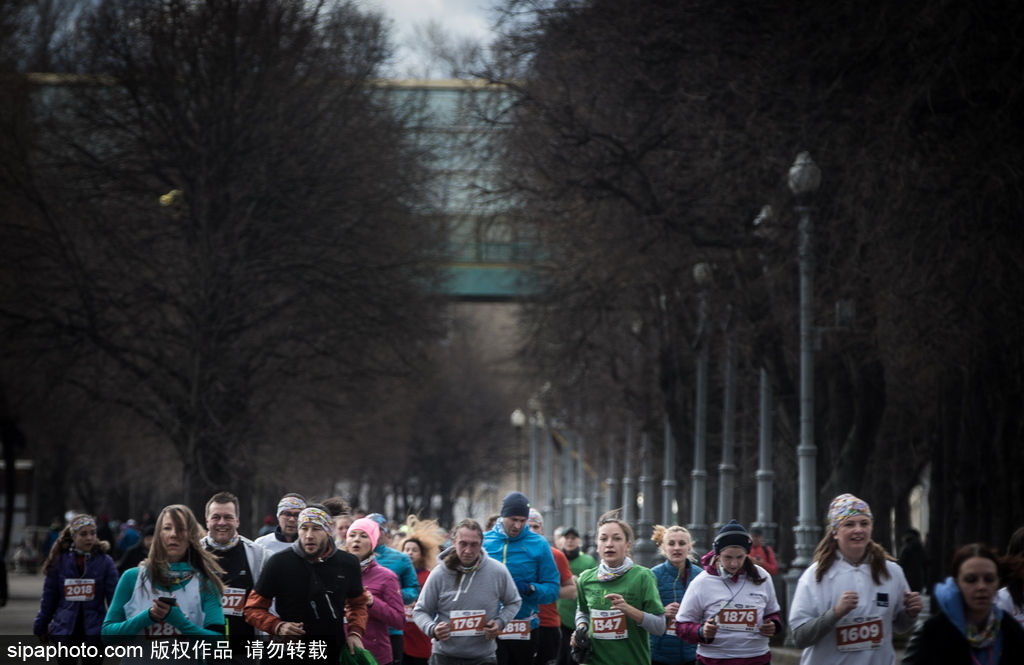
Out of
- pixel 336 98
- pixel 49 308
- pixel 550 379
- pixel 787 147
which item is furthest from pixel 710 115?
pixel 550 379

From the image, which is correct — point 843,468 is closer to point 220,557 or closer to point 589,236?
point 589,236

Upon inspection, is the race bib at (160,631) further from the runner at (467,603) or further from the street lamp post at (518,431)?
the street lamp post at (518,431)

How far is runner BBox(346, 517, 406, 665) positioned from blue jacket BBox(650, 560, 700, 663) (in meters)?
1.94

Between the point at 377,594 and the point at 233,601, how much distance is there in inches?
78.4

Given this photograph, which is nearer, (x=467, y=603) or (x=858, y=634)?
(x=858, y=634)

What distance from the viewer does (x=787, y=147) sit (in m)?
24.5

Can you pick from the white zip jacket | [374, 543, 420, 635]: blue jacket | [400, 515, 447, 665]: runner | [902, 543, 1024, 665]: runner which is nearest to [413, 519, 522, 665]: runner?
[374, 543, 420, 635]: blue jacket

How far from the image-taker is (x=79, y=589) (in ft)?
51.2

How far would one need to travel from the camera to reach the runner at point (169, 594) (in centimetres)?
1026

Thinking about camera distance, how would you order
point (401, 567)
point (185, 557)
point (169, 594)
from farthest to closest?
1. point (401, 567)
2. point (185, 557)
3. point (169, 594)

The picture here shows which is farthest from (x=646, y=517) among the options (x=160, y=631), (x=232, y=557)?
(x=160, y=631)

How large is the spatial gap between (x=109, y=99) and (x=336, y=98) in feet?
14.4

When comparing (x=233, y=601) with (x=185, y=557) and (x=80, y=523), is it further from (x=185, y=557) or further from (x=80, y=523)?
(x=80, y=523)

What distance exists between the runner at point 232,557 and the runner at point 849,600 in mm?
3975
